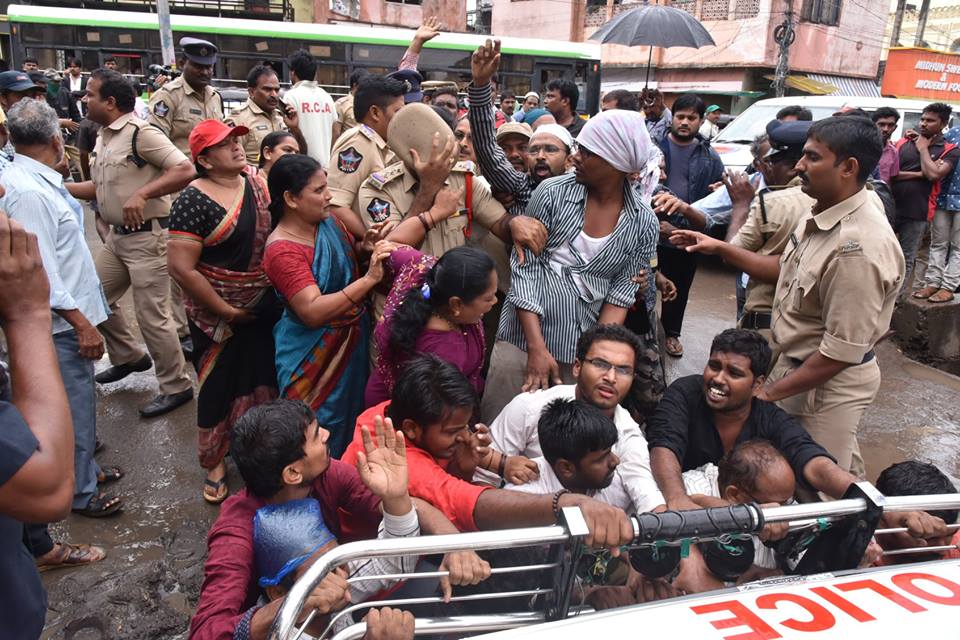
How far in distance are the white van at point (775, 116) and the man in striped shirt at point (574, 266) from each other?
550cm

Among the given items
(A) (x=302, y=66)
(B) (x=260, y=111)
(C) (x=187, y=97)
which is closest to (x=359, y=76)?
(C) (x=187, y=97)

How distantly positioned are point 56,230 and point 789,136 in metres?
3.44

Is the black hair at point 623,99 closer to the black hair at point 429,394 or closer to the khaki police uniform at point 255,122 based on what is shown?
the khaki police uniform at point 255,122

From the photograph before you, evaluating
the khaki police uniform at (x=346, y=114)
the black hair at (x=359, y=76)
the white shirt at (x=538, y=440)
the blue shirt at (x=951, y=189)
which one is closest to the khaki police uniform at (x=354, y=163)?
the black hair at (x=359, y=76)

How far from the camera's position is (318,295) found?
8.63ft

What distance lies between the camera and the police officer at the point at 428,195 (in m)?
2.72

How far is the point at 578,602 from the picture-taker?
62.1 inches

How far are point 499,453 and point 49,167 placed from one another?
230 cm

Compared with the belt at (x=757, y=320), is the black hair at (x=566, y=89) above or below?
above

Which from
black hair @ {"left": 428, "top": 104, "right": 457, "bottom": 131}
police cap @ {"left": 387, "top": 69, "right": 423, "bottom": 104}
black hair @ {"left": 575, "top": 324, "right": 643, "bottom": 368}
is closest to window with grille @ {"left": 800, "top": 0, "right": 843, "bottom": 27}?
police cap @ {"left": 387, "top": 69, "right": 423, "bottom": 104}

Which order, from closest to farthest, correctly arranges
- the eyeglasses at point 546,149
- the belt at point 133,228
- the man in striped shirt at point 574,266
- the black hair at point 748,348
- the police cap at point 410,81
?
the black hair at point 748,348 → the man in striped shirt at point 574,266 → the eyeglasses at point 546,149 → the belt at point 133,228 → the police cap at point 410,81

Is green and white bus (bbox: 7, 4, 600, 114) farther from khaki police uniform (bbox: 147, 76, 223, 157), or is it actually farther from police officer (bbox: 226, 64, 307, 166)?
khaki police uniform (bbox: 147, 76, 223, 157)

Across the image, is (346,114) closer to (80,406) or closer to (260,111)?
(260,111)

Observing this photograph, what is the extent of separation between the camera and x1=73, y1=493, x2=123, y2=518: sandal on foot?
2.98 meters
